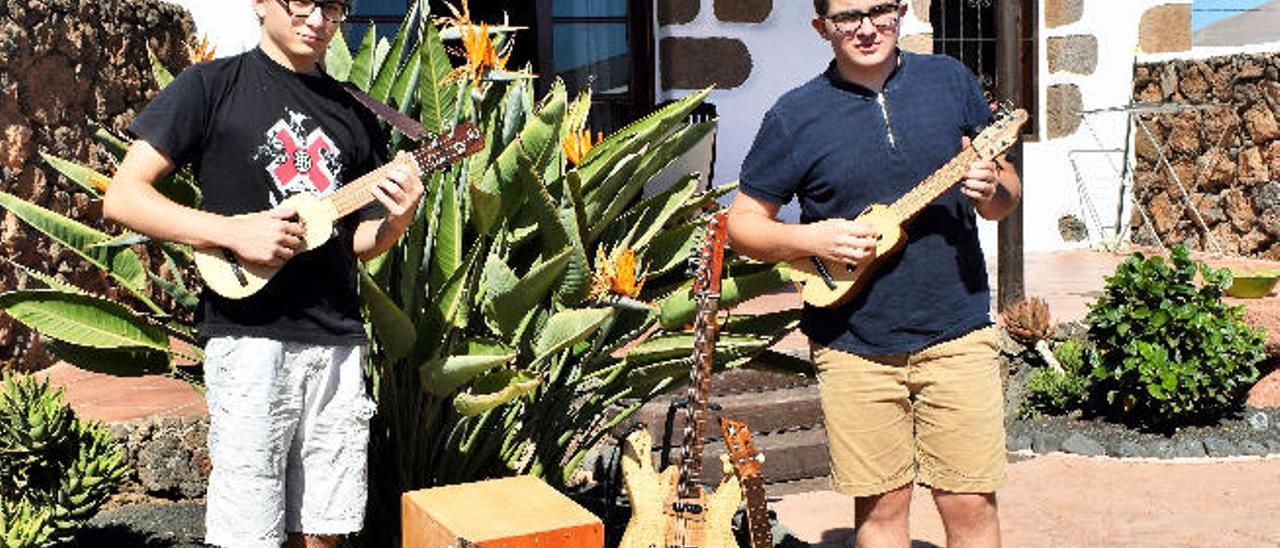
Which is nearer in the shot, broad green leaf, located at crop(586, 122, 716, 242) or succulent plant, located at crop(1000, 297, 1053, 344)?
broad green leaf, located at crop(586, 122, 716, 242)

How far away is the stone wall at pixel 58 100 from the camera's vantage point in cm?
521

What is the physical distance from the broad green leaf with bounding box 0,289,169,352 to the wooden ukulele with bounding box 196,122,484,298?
71cm

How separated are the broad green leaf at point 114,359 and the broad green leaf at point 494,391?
740 millimetres

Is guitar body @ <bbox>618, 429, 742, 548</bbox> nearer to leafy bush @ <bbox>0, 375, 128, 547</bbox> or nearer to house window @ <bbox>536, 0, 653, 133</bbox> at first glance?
leafy bush @ <bbox>0, 375, 128, 547</bbox>

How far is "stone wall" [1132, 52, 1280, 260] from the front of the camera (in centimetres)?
980

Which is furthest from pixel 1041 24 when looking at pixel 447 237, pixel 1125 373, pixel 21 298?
pixel 21 298

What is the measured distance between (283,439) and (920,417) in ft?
4.08

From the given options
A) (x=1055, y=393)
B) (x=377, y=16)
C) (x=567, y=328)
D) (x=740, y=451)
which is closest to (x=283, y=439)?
(x=567, y=328)

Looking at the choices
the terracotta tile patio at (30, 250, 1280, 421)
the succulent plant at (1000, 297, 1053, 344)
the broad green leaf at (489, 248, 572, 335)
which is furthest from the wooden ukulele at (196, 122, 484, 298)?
the succulent plant at (1000, 297, 1053, 344)

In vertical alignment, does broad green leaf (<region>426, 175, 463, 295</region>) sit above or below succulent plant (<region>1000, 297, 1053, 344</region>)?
above

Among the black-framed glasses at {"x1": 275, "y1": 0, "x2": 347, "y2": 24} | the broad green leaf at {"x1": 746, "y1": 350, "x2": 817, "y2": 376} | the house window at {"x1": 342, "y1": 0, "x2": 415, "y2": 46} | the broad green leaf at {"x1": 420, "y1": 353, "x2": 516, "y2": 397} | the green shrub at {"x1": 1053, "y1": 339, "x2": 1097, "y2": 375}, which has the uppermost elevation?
the house window at {"x1": 342, "y1": 0, "x2": 415, "y2": 46}

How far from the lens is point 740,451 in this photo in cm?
283

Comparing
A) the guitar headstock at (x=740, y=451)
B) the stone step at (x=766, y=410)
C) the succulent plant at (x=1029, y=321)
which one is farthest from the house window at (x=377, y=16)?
the guitar headstock at (x=740, y=451)

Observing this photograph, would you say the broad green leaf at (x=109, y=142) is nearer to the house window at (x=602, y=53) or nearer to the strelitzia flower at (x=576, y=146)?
the strelitzia flower at (x=576, y=146)
